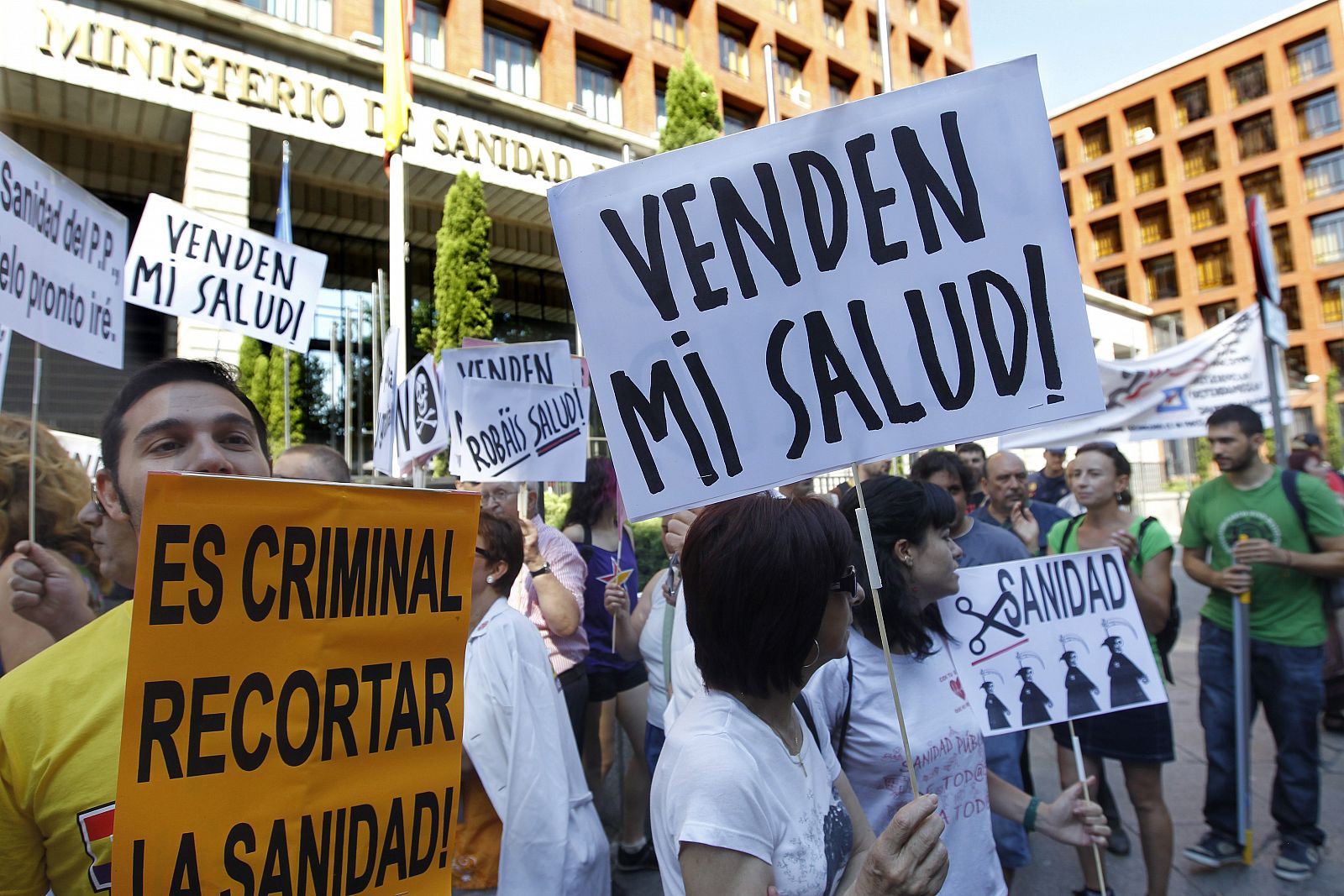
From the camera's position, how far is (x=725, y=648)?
1.63 m

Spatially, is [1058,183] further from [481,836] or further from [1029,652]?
[481,836]

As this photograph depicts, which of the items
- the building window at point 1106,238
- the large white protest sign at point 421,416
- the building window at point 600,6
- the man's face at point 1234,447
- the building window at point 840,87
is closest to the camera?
the man's face at point 1234,447

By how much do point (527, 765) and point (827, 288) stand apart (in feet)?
4.84

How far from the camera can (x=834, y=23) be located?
27.2 m

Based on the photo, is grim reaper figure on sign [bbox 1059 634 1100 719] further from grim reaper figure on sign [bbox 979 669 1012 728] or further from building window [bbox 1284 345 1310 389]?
building window [bbox 1284 345 1310 389]

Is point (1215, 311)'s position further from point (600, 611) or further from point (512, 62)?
point (600, 611)

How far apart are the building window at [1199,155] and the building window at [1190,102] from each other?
3.53ft

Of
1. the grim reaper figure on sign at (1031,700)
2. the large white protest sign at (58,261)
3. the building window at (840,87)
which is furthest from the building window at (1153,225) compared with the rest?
the large white protest sign at (58,261)

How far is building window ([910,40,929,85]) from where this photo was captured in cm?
2966

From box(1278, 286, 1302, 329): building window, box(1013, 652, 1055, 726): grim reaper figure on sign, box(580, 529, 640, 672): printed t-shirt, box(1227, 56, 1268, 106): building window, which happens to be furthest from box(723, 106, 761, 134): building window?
box(1278, 286, 1302, 329): building window

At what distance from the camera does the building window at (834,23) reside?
26891 mm

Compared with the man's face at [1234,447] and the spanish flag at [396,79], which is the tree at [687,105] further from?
the man's face at [1234,447]

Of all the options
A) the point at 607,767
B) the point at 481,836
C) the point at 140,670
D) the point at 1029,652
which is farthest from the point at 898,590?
the point at 607,767

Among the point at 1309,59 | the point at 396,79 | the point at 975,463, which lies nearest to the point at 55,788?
the point at 975,463
